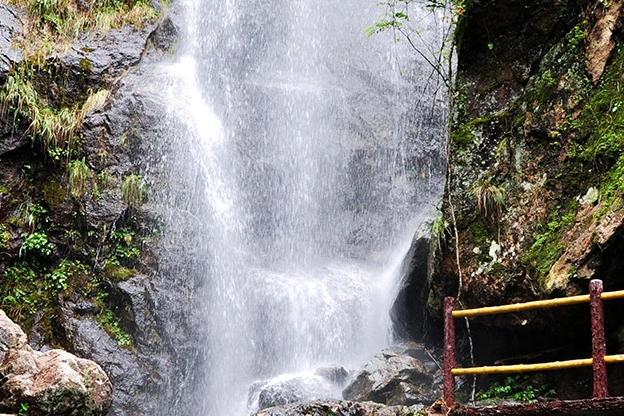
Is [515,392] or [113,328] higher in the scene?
[113,328]

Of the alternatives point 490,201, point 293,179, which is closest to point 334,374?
point 490,201

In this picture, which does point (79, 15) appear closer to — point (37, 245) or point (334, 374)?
point (37, 245)

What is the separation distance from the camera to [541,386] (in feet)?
21.9

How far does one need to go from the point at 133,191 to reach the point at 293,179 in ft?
12.1

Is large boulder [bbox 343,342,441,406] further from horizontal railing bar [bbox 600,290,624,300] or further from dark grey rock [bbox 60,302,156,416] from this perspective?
horizontal railing bar [bbox 600,290,624,300]

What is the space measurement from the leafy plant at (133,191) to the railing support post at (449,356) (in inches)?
261

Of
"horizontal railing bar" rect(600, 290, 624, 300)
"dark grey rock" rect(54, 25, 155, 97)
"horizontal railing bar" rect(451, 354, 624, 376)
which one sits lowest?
"horizontal railing bar" rect(451, 354, 624, 376)

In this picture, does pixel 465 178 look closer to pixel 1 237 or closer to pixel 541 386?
pixel 541 386

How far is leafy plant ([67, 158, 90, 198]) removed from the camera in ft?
34.3

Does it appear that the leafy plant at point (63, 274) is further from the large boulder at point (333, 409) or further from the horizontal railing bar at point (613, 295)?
the horizontal railing bar at point (613, 295)

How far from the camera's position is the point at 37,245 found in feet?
32.4

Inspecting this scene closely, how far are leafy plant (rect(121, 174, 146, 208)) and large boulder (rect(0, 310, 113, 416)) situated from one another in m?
4.64

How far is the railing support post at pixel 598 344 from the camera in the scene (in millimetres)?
4500

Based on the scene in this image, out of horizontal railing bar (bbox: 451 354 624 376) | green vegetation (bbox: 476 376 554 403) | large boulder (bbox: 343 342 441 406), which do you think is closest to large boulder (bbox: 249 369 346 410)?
large boulder (bbox: 343 342 441 406)
